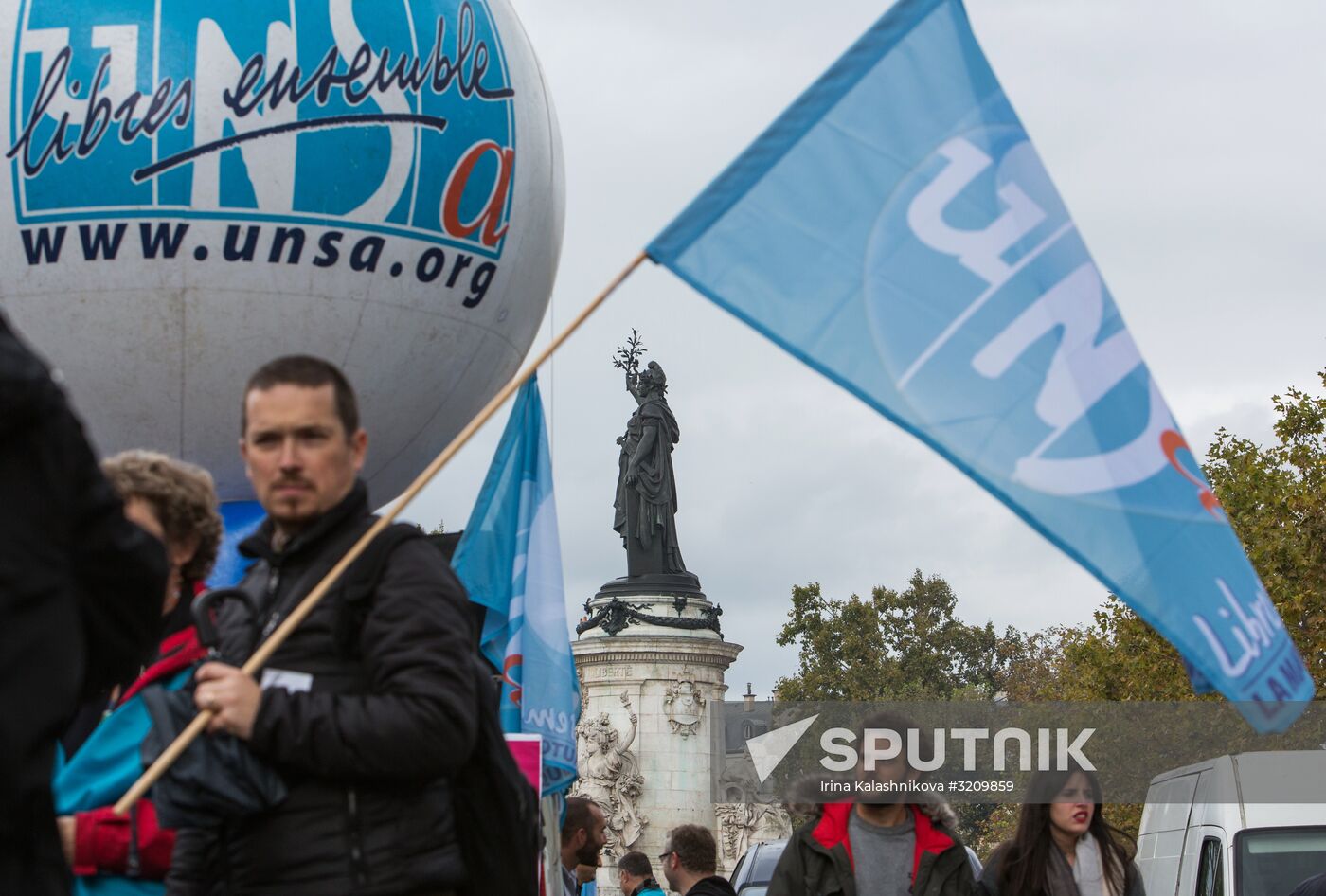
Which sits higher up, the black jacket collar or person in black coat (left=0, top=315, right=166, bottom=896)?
the black jacket collar

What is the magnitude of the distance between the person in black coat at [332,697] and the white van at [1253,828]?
25.0ft

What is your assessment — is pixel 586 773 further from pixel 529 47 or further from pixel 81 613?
pixel 81 613

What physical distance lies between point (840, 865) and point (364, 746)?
3431mm

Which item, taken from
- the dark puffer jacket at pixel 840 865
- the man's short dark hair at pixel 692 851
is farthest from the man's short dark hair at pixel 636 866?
the dark puffer jacket at pixel 840 865

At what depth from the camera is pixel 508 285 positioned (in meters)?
10.3

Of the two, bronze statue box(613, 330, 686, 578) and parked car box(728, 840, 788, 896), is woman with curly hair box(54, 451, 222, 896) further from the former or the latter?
bronze statue box(613, 330, 686, 578)

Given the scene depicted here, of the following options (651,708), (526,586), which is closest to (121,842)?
(526,586)

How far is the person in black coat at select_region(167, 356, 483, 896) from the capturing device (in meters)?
3.51

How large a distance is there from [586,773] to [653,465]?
908 cm

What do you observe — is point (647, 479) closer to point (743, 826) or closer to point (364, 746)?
point (743, 826)

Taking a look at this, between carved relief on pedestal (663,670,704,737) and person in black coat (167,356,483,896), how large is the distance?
1444 inches

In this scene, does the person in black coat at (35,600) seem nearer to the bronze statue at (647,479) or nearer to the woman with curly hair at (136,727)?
the woman with curly hair at (136,727)

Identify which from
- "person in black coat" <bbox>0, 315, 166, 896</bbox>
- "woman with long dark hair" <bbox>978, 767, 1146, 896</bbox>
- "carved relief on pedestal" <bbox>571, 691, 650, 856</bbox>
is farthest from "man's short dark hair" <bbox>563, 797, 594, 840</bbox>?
"carved relief on pedestal" <bbox>571, 691, 650, 856</bbox>

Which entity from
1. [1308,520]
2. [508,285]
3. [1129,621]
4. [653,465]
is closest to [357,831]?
[508,285]
